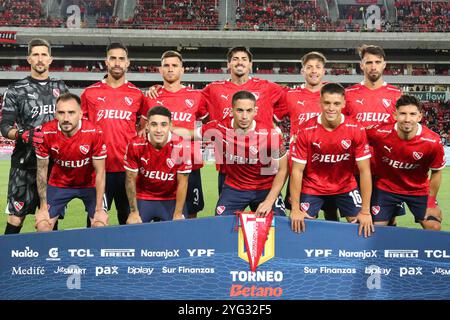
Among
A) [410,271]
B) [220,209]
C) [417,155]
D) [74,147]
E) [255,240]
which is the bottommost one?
[410,271]

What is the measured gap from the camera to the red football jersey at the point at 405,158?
4617 millimetres

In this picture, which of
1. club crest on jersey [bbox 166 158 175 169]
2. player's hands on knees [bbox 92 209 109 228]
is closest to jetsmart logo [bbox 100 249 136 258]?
player's hands on knees [bbox 92 209 109 228]

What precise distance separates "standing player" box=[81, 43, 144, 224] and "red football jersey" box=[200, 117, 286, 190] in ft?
3.03

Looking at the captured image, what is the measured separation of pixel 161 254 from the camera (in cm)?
368

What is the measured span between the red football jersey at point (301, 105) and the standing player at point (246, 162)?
0.77 meters

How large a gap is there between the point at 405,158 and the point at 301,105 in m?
1.28

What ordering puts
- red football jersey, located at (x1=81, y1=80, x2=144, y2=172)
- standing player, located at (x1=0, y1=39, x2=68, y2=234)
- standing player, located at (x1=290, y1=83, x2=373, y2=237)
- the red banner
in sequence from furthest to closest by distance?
the red banner, red football jersey, located at (x1=81, y1=80, x2=144, y2=172), standing player, located at (x1=0, y1=39, x2=68, y2=234), standing player, located at (x1=290, y1=83, x2=373, y2=237)

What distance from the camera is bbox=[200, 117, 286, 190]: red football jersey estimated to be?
4.68 metres

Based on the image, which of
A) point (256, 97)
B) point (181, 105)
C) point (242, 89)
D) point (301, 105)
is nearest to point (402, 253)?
point (301, 105)

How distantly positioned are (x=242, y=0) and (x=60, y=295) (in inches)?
1491

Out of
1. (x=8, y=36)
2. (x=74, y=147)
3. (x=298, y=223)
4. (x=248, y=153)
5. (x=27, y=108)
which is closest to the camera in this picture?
(x=298, y=223)

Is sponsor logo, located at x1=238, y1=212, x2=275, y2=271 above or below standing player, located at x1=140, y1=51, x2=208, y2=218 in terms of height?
below

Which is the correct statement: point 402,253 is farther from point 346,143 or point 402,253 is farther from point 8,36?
point 8,36

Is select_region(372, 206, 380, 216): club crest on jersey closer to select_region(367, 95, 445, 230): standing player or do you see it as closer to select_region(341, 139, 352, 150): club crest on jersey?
select_region(367, 95, 445, 230): standing player
